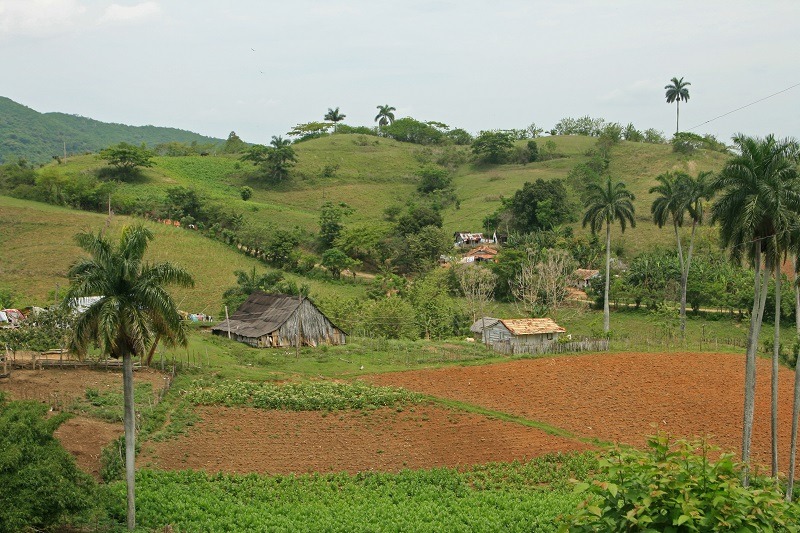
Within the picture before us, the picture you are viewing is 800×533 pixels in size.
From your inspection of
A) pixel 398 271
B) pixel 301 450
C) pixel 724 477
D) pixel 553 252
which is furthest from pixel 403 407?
pixel 398 271

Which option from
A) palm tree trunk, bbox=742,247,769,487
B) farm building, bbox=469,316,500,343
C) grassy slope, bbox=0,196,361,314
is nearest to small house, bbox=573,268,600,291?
farm building, bbox=469,316,500,343

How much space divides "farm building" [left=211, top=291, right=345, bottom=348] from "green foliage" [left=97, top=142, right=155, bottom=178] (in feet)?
149

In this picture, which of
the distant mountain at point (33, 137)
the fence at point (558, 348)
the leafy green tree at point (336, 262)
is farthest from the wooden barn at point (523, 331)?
the distant mountain at point (33, 137)

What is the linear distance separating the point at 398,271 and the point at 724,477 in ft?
185

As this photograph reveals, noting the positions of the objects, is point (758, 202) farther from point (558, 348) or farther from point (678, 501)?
point (558, 348)

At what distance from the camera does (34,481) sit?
14688mm

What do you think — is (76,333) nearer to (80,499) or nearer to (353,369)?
(80,499)

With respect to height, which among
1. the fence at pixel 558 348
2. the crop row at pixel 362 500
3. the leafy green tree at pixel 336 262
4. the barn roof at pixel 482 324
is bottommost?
the crop row at pixel 362 500

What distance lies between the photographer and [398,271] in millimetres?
63188

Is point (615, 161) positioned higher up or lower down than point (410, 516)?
higher up

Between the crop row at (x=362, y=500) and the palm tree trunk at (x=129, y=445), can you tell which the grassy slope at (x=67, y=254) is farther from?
the palm tree trunk at (x=129, y=445)

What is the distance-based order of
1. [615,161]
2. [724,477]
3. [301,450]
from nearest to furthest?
[724,477], [301,450], [615,161]

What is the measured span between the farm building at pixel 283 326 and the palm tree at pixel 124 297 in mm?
21817

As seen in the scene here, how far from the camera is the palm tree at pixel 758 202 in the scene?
2069cm
